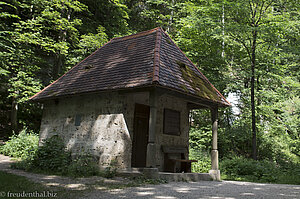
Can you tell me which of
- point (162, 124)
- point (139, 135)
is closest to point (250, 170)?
point (162, 124)

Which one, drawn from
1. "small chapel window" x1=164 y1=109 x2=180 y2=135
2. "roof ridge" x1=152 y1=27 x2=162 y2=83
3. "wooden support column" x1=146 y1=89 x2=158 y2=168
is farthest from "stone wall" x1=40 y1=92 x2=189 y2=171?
"roof ridge" x1=152 y1=27 x2=162 y2=83

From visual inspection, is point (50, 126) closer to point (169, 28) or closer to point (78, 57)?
point (78, 57)

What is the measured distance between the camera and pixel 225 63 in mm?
17109

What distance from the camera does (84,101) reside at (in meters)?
10.1

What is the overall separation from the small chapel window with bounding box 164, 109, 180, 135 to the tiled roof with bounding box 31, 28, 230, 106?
1590 mm

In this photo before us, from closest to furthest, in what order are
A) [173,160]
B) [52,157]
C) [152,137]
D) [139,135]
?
[152,137] < [52,157] < [173,160] < [139,135]

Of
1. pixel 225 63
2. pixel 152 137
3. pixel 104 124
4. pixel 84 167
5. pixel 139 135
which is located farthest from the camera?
pixel 225 63

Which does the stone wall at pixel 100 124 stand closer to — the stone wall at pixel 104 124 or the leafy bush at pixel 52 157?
the stone wall at pixel 104 124

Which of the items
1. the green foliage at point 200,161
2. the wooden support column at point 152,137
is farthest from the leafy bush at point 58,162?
the green foliage at point 200,161

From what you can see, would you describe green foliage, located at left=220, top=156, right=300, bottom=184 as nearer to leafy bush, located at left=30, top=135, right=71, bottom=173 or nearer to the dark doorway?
the dark doorway

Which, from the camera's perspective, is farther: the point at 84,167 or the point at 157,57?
the point at 157,57

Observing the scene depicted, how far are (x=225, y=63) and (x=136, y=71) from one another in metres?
10.00

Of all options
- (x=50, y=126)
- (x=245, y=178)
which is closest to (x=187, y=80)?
(x=245, y=178)

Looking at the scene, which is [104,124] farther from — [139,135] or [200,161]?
[200,161]
